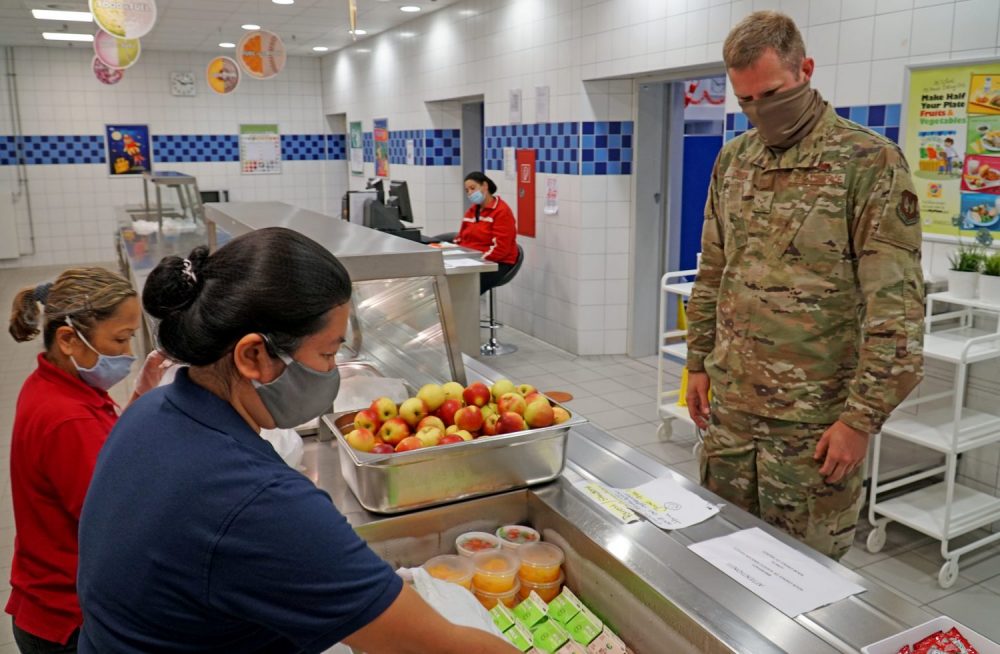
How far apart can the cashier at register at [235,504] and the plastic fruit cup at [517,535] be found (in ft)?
2.45

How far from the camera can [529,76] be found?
24.0 feet

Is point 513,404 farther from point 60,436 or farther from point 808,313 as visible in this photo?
point 60,436

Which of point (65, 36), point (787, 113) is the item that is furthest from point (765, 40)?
point (65, 36)

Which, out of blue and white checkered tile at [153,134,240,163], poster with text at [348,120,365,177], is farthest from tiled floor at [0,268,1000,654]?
poster with text at [348,120,365,177]

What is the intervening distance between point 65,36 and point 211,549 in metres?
12.0

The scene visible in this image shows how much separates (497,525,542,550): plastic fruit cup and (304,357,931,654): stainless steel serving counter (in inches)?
1.6

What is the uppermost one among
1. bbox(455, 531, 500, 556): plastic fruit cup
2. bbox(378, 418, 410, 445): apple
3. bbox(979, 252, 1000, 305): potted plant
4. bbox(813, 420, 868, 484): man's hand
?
bbox(979, 252, 1000, 305): potted plant

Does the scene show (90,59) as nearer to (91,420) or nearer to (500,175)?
(500,175)

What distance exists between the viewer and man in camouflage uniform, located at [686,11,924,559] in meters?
1.84

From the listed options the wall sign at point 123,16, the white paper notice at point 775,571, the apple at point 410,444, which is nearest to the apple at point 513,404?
the apple at point 410,444

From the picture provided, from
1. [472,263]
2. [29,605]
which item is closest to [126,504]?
[29,605]

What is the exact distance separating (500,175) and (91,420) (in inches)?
259

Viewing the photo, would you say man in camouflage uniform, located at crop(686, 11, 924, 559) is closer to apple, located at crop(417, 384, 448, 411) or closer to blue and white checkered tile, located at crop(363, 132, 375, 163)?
apple, located at crop(417, 384, 448, 411)

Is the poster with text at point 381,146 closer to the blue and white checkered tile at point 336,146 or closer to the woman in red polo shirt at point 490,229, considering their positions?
the blue and white checkered tile at point 336,146
